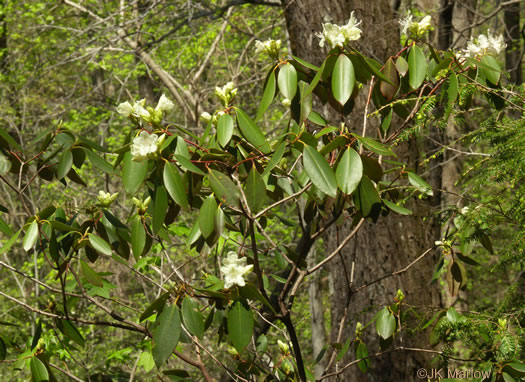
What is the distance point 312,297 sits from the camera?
6082mm

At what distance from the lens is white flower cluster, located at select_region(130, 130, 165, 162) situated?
1.33 meters

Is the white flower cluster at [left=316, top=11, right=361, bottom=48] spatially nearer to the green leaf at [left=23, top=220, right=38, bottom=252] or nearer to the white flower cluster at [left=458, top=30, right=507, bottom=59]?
the white flower cluster at [left=458, top=30, right=507, bottom=59]

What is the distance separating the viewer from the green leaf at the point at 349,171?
134 centimetres

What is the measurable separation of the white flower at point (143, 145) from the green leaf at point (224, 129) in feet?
0.50

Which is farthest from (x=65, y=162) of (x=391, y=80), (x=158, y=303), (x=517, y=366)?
(x=517, y=366)

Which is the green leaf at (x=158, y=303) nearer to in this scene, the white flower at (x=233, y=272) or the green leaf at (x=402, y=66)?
the white flower at (x=233, y=272)

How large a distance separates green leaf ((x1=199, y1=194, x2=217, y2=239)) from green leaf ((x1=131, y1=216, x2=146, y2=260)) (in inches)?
9.9

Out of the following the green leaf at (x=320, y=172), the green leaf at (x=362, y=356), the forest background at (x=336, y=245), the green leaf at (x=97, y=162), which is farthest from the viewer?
the green leaf at (x=362, y=356)

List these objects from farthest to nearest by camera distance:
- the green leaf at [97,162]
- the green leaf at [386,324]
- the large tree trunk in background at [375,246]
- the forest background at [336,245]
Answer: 1. the large tree trunk in background at [375,246]
2. the green leaf at [386,324]
3. the green leaf at [97,162]
4. the forest background at [336,245]

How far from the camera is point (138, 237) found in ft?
5.24

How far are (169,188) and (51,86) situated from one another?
8.92 metres

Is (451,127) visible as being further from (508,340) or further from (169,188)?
(169,188)

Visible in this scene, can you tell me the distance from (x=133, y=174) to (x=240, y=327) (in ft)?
1.37

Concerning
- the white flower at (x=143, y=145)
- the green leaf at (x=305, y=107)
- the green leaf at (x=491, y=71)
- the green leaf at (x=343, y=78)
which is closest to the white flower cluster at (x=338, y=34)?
the green leaf at (x=343, y=78)
